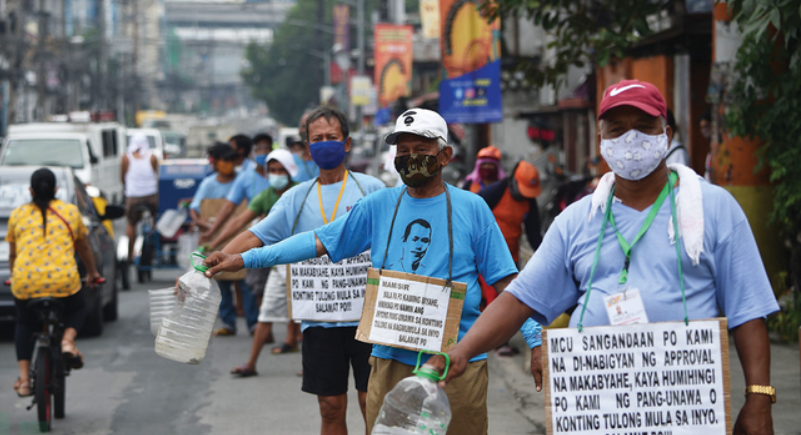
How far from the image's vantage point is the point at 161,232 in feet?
46.1

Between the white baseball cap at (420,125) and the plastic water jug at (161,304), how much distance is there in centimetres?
106

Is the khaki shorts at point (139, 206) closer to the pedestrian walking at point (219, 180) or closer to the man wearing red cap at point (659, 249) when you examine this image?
the pedestrian walking at point (219, 180)

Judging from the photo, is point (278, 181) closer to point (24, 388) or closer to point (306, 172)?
point (306, 172)

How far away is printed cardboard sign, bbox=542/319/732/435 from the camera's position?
112 inches

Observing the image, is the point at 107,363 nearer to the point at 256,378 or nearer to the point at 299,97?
the point at 256,378

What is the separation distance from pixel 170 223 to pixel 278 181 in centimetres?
589

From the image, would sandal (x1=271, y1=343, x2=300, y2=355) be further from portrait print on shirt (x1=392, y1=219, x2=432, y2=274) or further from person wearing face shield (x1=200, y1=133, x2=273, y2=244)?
portrait print on shirt (x1=392, y1=219, x2=432, y2=274)

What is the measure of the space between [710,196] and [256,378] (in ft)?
19.6

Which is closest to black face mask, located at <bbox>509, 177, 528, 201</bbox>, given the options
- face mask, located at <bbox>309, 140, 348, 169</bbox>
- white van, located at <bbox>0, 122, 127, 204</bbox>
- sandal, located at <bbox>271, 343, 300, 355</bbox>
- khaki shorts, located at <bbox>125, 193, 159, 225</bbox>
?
sandal, located at <bbox>271, 343, 300, 355</bbox>

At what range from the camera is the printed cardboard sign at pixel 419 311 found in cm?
383

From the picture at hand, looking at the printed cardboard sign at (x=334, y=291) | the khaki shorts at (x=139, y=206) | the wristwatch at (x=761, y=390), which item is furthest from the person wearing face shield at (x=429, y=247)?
the khaki shorts at (x=139, y=206)

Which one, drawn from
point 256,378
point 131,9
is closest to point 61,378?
point 256,378

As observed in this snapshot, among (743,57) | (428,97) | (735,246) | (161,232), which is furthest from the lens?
(428,97)

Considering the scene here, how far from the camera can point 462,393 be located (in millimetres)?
3824
